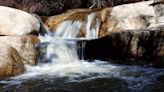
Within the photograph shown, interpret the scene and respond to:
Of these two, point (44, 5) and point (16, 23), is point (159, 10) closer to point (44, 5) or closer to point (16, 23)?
point (16, 23)

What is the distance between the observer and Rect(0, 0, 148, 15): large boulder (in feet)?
51.0

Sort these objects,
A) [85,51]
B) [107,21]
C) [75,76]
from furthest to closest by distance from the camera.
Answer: [107,21] → [85,51] → [75,76]

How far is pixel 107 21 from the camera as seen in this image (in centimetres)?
1261

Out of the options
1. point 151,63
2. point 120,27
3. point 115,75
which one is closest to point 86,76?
point 115,75

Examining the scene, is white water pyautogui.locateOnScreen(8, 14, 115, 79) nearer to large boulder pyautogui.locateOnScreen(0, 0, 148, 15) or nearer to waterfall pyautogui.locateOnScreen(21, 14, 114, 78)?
waterfall pyautogui.locateOnScreen(21, 14, 114, 78)

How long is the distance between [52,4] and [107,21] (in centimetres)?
411

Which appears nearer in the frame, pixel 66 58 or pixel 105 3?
pixel 66 58

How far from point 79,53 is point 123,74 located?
2.41 m

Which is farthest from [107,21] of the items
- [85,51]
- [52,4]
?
[52,4]

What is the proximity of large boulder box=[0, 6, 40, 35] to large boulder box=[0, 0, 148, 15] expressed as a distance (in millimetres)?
3317

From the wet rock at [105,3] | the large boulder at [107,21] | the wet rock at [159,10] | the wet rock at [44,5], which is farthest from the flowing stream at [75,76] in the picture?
the wet rock at [105,3]

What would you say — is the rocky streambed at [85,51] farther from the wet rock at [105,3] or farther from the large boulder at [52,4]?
the wet rock at [105,3]

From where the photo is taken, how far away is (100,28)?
12.6 metres

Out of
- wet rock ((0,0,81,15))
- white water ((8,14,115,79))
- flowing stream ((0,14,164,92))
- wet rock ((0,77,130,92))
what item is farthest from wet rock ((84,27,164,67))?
wet rock ((0,0,81,15))
